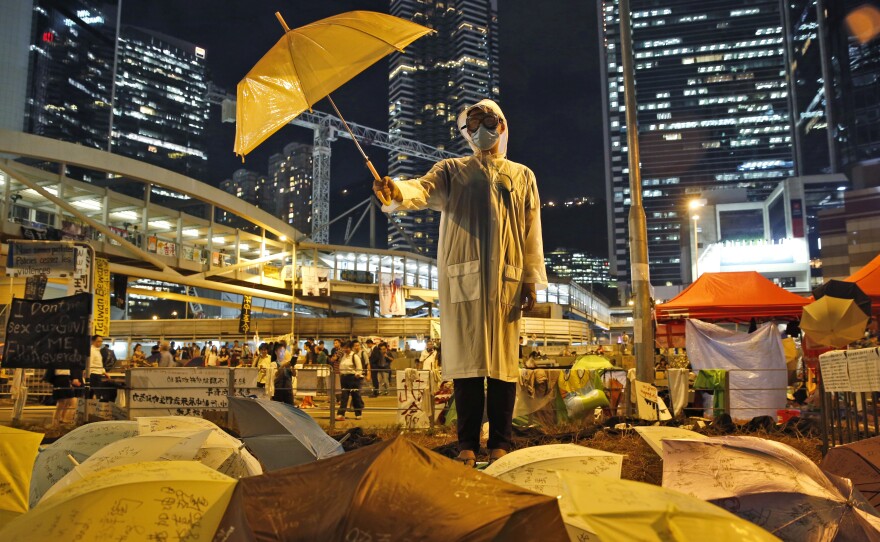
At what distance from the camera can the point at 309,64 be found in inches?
176

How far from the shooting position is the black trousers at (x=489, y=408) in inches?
175

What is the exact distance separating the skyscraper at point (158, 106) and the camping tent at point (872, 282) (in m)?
155

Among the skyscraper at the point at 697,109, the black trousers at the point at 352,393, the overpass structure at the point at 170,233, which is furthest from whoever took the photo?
the skyscraper at the point at 697,109

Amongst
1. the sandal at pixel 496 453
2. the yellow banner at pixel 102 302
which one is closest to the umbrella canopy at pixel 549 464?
the sandal at pixel 496 453

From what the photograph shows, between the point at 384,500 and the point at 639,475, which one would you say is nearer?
the point at 384,500

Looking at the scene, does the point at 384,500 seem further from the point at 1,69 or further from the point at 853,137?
the point at 853,137

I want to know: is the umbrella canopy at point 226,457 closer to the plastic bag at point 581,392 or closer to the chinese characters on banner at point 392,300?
the plastic bag at point 581,392

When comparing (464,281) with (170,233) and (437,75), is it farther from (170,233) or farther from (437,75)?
(437,75)

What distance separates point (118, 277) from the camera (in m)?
27.6

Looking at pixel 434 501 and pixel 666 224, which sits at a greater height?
pixel 666 224

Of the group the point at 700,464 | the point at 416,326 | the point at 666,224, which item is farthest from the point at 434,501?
the point at 666,224

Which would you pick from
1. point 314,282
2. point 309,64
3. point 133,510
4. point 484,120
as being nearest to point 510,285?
point 484,120

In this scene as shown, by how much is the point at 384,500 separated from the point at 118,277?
94.4 ft

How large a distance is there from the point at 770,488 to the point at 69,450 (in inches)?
129
